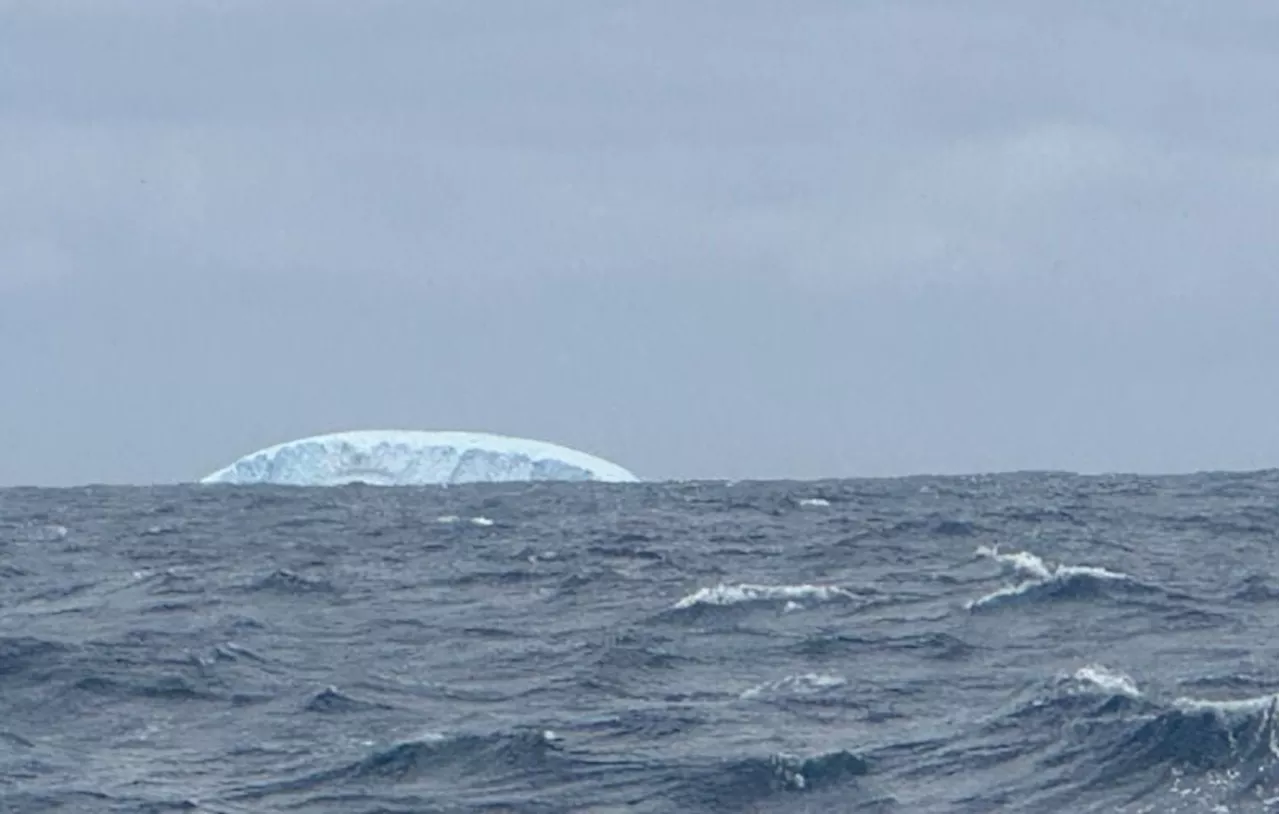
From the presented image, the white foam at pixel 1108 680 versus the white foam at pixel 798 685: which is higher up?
the white foam at pixel 1108 680

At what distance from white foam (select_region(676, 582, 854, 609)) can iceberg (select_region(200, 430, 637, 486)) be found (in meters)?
76.4

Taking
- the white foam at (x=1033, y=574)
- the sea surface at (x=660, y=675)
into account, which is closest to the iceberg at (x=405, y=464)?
the sea surface at (x=660, y=675)

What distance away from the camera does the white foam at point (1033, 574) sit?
2420 cm

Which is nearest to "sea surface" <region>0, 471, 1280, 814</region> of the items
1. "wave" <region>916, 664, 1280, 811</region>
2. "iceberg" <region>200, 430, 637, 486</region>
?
"wave" <region>916, 664, 1280, 811</region>

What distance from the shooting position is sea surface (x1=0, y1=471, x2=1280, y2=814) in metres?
14.4

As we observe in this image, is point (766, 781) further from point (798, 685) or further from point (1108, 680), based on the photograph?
point (1108, 680)

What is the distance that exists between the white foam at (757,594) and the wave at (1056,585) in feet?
5.96

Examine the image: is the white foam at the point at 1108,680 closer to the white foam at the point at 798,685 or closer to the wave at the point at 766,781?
the white foam at the point at 798,685

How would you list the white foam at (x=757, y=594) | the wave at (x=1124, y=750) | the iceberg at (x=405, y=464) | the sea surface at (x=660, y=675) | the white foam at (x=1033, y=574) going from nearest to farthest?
the wave at (x=1124, y=750) → the sea surface at (x=660, y=675) → the white foam at (x=1033, y=574) → the white foam at (x=757, y=594) → the iceberg at (x=405, y=464)

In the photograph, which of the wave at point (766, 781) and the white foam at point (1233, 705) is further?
the white foam at point (1233, 705)

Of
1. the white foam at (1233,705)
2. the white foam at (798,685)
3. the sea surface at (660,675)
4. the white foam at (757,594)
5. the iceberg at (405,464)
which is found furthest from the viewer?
the iceberg at (405,464)

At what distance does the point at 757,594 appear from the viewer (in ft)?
82.0

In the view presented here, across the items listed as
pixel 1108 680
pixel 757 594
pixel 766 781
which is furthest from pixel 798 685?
pixel 757 594

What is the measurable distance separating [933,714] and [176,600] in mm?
13445
